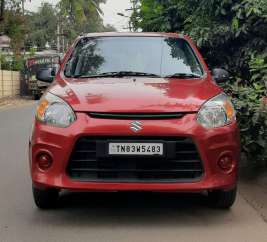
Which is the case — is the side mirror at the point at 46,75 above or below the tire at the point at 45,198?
above

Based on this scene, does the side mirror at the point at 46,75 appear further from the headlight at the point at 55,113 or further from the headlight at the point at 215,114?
the headlight at the point at 215,114

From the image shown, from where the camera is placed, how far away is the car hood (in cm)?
549

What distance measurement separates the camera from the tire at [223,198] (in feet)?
19.7

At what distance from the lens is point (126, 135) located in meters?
5.37

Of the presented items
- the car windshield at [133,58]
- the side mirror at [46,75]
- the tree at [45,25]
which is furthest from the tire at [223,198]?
the tree at [45,25]

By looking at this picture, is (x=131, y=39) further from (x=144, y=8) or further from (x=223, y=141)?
(x=144, y=8)

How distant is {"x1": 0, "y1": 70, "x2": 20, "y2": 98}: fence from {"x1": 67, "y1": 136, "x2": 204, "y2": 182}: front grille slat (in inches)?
1131

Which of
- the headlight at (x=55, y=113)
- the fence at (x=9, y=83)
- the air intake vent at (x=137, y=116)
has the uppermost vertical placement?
the air intake vent at (x=137, y=116)

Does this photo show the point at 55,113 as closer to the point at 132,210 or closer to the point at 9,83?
the point at 132,210

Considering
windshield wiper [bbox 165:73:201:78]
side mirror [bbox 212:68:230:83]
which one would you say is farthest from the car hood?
side mirror [bbox 212:68:230:83]

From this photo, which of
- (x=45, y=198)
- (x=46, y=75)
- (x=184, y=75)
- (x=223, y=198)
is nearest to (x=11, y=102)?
(x=46, y=75)

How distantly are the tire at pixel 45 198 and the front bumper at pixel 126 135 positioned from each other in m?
0.42

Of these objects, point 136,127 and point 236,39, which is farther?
point 236,39

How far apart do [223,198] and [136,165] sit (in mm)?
1063
